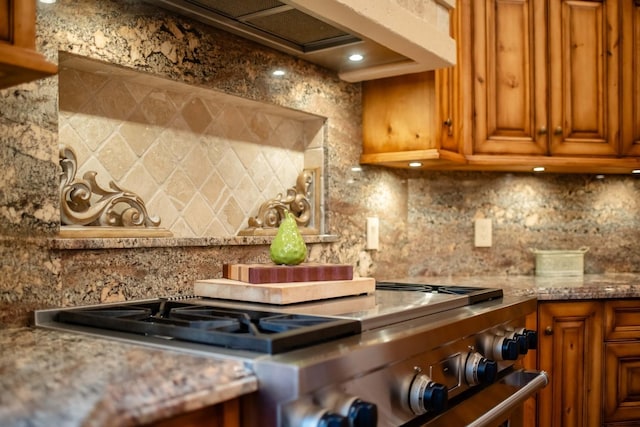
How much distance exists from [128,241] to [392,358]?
2.38 feet

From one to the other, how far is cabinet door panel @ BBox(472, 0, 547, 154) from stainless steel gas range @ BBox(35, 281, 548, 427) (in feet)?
2.96

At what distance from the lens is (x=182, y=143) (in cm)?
173

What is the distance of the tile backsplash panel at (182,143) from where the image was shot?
4.92 ft

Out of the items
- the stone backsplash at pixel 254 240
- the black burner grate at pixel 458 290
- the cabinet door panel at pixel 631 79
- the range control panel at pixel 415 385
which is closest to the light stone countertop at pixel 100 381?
the range control panel at pixel 415 385

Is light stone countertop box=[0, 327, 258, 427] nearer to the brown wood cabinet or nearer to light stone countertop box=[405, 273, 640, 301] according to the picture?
light stone countertop box=[405, 273, 640, 301]

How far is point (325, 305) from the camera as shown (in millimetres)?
1360

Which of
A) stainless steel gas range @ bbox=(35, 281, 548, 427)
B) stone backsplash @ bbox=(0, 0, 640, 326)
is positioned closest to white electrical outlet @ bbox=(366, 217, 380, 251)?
stone backsplash @ bbox=(0, 0, 640, 326)

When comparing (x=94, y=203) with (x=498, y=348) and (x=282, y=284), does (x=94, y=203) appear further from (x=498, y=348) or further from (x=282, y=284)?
(x=498, y=348)

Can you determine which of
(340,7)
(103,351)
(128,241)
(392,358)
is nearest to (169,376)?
(103,351)

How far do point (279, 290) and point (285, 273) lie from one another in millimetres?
112

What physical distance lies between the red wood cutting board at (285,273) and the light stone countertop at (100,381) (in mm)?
431

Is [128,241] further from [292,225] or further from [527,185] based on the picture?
[527,185]

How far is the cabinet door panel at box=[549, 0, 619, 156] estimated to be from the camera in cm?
239

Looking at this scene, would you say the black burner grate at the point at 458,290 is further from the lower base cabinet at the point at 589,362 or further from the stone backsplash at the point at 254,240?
the lower base cabinet at the point at 589,362
